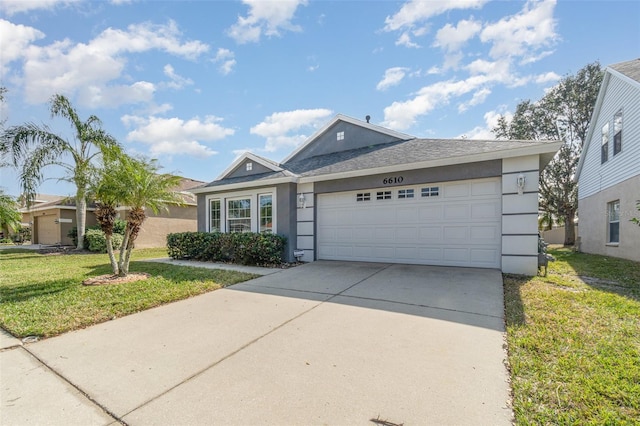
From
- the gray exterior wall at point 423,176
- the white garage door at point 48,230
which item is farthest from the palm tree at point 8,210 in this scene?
the white garage door at point 48,230

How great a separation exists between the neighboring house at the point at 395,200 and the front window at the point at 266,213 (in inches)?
1.7

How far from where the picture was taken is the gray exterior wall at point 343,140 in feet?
38.0

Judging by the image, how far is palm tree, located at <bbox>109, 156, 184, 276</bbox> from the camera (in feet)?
21.8

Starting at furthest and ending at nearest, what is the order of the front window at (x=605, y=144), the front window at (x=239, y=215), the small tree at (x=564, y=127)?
1. the small tree at (x=564, y=127)
2. the front window at (x=605, y=144)
3. the front window at (x=239, y=215)

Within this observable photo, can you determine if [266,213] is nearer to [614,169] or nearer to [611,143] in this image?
[614,169]

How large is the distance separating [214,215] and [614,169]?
16108 millimetres

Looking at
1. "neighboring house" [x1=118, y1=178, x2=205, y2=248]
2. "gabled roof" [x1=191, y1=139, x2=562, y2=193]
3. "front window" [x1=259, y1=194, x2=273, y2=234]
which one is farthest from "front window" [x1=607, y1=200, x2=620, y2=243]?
"neighboring house" [x1=118, y1=178, x2=205, y2=248]

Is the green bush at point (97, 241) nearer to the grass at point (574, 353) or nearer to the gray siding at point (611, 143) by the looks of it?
the grass at point (574, 353)

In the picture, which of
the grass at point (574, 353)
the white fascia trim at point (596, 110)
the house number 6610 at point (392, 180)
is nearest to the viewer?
the grass at point (574, 353)

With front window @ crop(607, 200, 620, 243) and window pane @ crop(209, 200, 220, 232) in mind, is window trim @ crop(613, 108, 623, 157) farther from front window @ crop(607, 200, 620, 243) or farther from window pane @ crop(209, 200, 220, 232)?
window pane @ crop(209, 200, 220, 232)


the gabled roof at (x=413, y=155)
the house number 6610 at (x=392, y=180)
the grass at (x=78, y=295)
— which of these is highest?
the gabled roof at (x=413, y=155)

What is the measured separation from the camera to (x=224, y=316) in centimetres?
451

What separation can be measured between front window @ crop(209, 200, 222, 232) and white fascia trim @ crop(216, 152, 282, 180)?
4.07ft

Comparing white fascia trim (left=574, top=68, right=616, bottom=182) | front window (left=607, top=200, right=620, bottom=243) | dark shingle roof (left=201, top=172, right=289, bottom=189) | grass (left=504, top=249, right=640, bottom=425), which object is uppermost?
white fascia trim (left=574, top=68, right=616, bottom=182)
